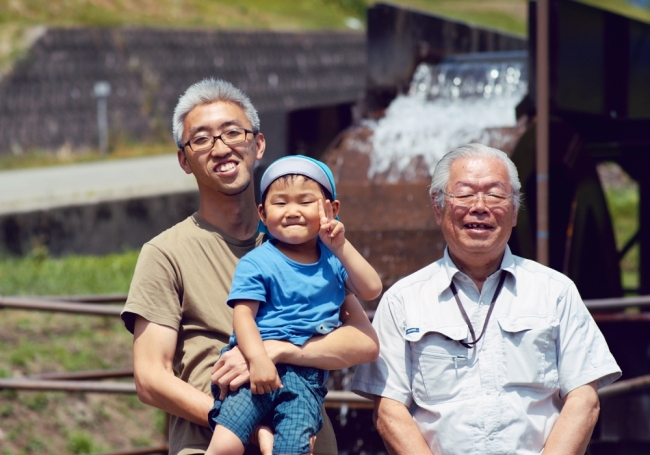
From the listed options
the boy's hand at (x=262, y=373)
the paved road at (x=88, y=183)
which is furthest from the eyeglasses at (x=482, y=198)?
the paved road at (x=88, y=183)

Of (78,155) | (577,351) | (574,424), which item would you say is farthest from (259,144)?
(78,155)

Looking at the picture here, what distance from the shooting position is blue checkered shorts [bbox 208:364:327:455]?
9.37 feet

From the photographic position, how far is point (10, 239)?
509 inches

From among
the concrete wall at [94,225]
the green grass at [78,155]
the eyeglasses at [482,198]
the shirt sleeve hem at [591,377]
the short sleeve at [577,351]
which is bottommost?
the concrete wall at [94,225]

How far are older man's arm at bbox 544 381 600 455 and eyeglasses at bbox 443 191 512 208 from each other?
56 centimetres

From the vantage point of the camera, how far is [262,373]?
2826 millimetres

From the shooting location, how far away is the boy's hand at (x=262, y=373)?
9.28 ft

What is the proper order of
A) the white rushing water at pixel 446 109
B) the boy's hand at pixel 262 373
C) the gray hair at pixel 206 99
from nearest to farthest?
1. the boy's hand at pixel 262 373
2. the gray hair at pixel 206 99
3. the white rushing water at pixel 446 109

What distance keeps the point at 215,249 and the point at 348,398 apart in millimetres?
1479

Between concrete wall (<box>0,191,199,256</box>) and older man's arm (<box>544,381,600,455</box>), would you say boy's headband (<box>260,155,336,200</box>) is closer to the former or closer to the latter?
older man's arm (<box>544,381,600,455</box>)

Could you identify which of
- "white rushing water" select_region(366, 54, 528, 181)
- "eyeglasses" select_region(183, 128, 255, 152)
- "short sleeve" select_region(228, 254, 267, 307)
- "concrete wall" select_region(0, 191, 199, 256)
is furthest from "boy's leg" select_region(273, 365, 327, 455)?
"concrete wall" select_region(0, 191, 199, 256)

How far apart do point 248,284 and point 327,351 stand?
0.91 feet

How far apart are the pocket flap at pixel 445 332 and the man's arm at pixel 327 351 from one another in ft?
0.37

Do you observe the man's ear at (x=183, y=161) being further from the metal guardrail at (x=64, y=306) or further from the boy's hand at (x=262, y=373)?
the metal guardrail at (x=64, y=306)
